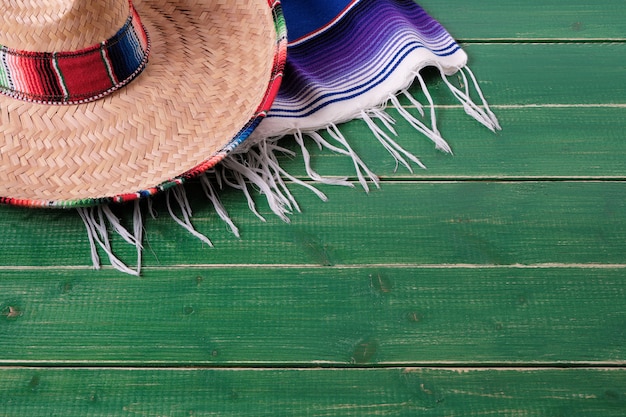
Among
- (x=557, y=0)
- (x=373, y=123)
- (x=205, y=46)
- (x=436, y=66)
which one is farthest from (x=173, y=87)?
(x=557, y=0)

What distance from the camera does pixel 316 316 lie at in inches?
35.3

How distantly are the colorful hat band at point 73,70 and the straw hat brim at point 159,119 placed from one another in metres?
0.01

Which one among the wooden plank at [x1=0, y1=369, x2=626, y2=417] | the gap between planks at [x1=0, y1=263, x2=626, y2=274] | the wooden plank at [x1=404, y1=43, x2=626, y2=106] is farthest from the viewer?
the wooden plank at [x1=404, y1=43, x2=626, y2=106]

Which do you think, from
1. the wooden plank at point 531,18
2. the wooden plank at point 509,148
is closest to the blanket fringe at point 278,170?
the wooden plank at point 509,148

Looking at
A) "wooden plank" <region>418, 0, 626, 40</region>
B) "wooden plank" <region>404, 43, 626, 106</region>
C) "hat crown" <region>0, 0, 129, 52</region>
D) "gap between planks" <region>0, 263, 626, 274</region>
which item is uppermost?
"hat crown" <region>0, 0, 129, 52</region>

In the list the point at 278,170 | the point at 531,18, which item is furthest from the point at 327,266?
the point at 531,18

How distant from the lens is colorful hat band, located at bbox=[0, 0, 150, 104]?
89 cm

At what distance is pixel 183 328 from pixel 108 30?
14.9 inches

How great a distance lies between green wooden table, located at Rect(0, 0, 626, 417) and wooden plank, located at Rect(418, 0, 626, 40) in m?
0.24

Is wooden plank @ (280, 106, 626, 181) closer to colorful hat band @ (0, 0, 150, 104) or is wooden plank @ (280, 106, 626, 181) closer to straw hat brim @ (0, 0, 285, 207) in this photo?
straw hat brim @ (0, 0, 285, 207)

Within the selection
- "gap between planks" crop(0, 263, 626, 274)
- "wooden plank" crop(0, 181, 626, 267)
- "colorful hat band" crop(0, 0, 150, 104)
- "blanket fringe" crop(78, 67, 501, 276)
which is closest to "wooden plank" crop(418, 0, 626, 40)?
"blanket fringe" crop(78, 67, 501, 276)

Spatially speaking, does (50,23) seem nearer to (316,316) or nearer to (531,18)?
(316,316)

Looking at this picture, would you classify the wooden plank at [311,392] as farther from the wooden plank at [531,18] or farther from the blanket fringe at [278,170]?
the wooden plank at [531,18]

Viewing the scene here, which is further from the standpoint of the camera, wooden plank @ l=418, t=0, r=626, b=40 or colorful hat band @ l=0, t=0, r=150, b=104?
wooden plank @ l=418, t=0, r=626, b=40
